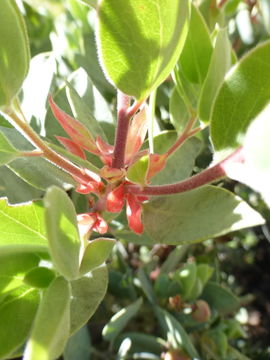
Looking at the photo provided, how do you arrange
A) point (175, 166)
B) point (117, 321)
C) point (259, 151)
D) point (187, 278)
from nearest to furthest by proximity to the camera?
point (259, 151) < point (175, 166) < point (117, 321) < point (187, 278)

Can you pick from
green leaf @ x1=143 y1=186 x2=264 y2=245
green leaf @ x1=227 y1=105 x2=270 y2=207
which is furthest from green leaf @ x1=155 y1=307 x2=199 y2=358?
green leaf @ x1=227 y1=105 x2=270 y2=207

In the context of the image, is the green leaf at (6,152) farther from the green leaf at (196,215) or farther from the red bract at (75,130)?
the green leaf at (196,215)

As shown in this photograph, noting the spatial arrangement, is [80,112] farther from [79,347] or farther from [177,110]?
[79,347]

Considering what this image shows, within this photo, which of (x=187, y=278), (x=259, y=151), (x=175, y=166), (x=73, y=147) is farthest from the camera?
(x=187, y=278)

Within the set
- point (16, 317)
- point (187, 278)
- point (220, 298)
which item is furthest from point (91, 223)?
point (220, 298)

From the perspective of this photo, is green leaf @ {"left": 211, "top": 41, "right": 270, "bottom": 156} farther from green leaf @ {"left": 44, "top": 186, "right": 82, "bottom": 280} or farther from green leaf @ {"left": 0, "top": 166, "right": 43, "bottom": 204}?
green leaf @ {"left": 0, "top": 166, "right": 43, "bottom": 204}

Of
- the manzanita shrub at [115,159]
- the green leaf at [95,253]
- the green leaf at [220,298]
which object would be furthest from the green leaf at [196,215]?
the green leaf at [220,298]

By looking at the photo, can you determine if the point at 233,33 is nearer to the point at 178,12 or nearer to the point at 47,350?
the point at 178,12
